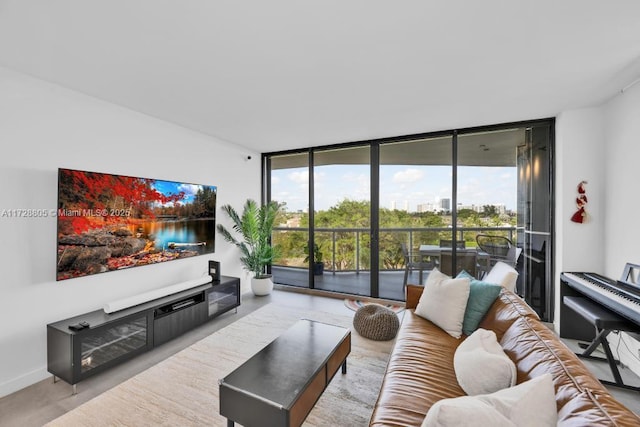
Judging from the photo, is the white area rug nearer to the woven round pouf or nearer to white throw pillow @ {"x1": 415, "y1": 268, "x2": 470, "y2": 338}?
the woven round pouf

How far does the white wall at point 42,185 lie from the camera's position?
6.87ft

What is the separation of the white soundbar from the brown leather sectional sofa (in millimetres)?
2430

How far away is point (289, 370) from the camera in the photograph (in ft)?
5.54

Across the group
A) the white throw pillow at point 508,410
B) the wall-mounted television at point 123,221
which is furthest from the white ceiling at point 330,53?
the white throw pillow at point 508,410

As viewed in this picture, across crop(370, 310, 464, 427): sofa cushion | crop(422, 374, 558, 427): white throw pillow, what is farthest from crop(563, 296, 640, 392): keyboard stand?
crop(422, 374, 558, 427): white throw pillow

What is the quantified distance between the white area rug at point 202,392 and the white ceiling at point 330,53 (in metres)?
2.50

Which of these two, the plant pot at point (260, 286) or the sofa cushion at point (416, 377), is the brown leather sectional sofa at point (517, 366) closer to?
the sofa cushion at point (416, 377)

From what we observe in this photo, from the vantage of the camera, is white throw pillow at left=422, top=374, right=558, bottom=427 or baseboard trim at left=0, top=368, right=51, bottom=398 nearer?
white throw pillow at left=422, top=374, right=558, bottom=427

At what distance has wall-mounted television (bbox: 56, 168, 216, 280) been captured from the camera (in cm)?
235

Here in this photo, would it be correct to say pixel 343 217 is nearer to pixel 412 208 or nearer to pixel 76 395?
pixel 412 208

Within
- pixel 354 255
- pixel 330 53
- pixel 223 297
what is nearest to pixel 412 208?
pixel 354 255

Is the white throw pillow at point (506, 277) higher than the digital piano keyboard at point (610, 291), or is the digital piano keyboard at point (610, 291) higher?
the white throw pillow at point (506, 277)

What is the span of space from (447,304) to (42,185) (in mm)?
3543

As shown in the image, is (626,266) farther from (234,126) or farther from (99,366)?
(99,366)
